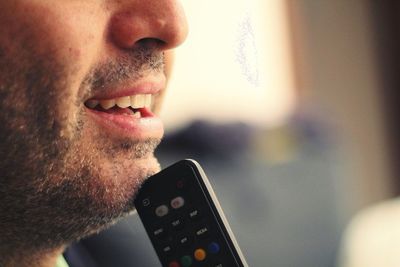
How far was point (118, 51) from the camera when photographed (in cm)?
43

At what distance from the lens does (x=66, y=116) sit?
0.40 m

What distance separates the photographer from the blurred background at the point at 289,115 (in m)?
0.59

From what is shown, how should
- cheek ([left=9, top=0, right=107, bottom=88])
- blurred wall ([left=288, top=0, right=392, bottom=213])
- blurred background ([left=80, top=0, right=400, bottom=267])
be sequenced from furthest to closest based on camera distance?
1. blurred wall ([left=288, top=0, right=392, bottom=213])
2. blurred background ([left=80, top=0, right=400, bottom=267])
3. cheek ([left=9, top=0, right=107, bottom=88])

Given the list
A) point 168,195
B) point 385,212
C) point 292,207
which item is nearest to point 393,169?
point 385,212

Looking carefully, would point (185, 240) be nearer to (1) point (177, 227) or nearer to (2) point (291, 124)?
(1) point (177, 227)

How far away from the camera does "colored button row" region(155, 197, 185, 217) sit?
435 millimetres

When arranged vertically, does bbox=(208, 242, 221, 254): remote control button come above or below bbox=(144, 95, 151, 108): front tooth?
below

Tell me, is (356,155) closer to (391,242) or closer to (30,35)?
(391,242)

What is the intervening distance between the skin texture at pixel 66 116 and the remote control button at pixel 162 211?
2cm

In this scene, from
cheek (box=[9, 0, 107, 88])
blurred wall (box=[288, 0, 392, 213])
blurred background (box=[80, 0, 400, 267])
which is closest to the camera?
cheek (box=[9, 0, 107, 88])

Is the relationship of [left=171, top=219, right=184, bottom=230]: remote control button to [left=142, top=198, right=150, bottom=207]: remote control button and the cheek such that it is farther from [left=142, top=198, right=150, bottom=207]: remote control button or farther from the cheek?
the cheek

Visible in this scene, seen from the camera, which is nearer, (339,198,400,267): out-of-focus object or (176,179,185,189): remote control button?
(176,179,185,189): remote control button

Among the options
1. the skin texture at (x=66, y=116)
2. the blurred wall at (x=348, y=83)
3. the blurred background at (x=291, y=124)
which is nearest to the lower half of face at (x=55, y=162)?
the skin texture at (x=66, y=116)

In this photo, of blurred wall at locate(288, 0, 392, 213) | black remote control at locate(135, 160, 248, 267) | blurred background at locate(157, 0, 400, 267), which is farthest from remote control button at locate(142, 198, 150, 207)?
blurred wall at locate(288, 0, 392, 213)
